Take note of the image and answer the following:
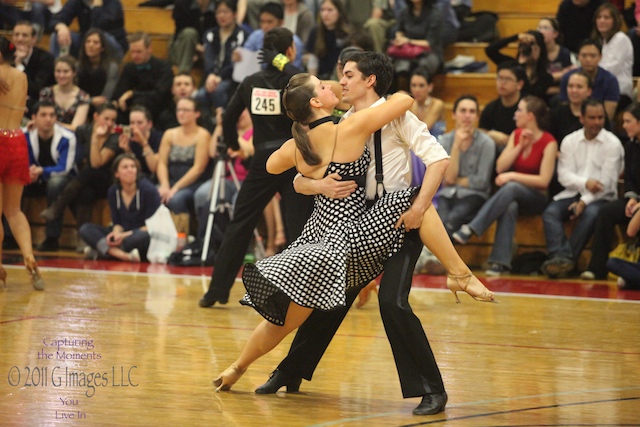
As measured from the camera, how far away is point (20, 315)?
245 inches

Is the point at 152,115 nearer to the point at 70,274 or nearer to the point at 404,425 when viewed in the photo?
the point at 70,274

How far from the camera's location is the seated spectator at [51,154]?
10297 mm

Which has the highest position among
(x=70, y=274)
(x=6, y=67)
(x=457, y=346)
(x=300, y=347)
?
(x=6, y=67)

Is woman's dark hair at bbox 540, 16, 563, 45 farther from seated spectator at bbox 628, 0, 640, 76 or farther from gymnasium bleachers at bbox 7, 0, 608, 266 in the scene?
gymnasium bleachers at bbox 7, 0, 608, 266

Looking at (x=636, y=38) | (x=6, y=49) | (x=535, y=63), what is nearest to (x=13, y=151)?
(x=6, y=49)

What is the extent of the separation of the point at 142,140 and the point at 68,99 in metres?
1.28

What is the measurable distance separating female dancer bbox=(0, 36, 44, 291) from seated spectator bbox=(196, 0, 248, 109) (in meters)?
3.81

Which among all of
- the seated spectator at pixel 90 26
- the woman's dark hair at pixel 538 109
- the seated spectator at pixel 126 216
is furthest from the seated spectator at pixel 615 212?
the seated spectator at pixel 90 26

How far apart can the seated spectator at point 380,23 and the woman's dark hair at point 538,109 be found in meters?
2.06

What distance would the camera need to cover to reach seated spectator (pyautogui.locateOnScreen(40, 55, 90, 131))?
10.8 meters

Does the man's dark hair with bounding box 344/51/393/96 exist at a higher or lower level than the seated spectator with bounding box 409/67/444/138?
higher

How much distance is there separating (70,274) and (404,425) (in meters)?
5.20

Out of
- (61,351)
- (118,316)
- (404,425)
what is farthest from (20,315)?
(404,425)

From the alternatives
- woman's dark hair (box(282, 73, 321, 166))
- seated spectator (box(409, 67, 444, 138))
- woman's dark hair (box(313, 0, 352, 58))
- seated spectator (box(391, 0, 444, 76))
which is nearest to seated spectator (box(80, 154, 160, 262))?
woman's dark hair (box(313, 0, 352, 58))
